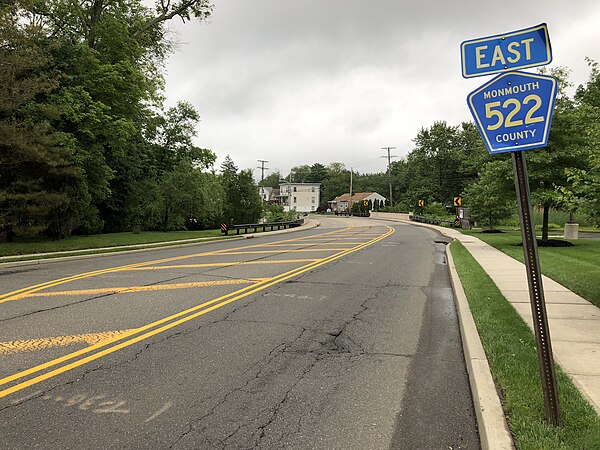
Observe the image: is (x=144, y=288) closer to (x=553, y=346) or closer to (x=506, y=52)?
(x=553, y=346)

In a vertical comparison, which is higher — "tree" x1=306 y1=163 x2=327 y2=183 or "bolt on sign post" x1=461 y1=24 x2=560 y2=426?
"tree" x1=306 y1=163 x2=327 y2=183

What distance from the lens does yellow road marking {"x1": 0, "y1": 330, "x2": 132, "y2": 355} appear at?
5.05m

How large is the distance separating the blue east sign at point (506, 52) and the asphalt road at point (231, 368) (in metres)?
2.94

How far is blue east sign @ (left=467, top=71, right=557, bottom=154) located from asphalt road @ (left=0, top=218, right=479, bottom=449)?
2.31m

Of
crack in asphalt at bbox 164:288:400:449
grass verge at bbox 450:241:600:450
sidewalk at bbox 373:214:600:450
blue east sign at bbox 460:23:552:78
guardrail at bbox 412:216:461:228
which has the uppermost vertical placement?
blue east sign at bbox 460:23:552:78

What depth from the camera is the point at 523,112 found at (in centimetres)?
318

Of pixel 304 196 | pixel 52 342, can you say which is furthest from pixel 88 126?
pixel 304 196

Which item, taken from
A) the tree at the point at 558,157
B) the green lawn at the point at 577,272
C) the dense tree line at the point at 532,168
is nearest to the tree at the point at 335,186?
the dense tree line at the point at 532,168

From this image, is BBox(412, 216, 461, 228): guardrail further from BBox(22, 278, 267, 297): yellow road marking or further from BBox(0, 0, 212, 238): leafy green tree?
BBox(22, 278, 267, 297): yellow road marking

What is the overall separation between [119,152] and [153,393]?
949 inches

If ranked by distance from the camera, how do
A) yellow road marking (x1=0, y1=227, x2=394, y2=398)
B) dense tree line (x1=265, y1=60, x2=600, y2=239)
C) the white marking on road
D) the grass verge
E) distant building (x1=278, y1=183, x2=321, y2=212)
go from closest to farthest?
the grass verge → the white marking on road → yellow road marking (x1=0, y1=227, x2=394, y2=398) → dense tree line (x1=265, y1=60, x2=600, y2=239) → distant building (x1=278, y1=183, x2=321, y2=212)

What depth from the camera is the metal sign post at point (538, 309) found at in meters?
3.01

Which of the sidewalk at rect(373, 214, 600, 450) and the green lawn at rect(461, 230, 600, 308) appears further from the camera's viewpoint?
the green lawn at rect(461, 230, 600, 308)

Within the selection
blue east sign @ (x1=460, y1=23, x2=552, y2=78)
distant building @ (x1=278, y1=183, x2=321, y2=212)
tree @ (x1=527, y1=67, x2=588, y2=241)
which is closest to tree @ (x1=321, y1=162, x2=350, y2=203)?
distant building @ (x1=278, y1=183, x2=321, y2=212)
